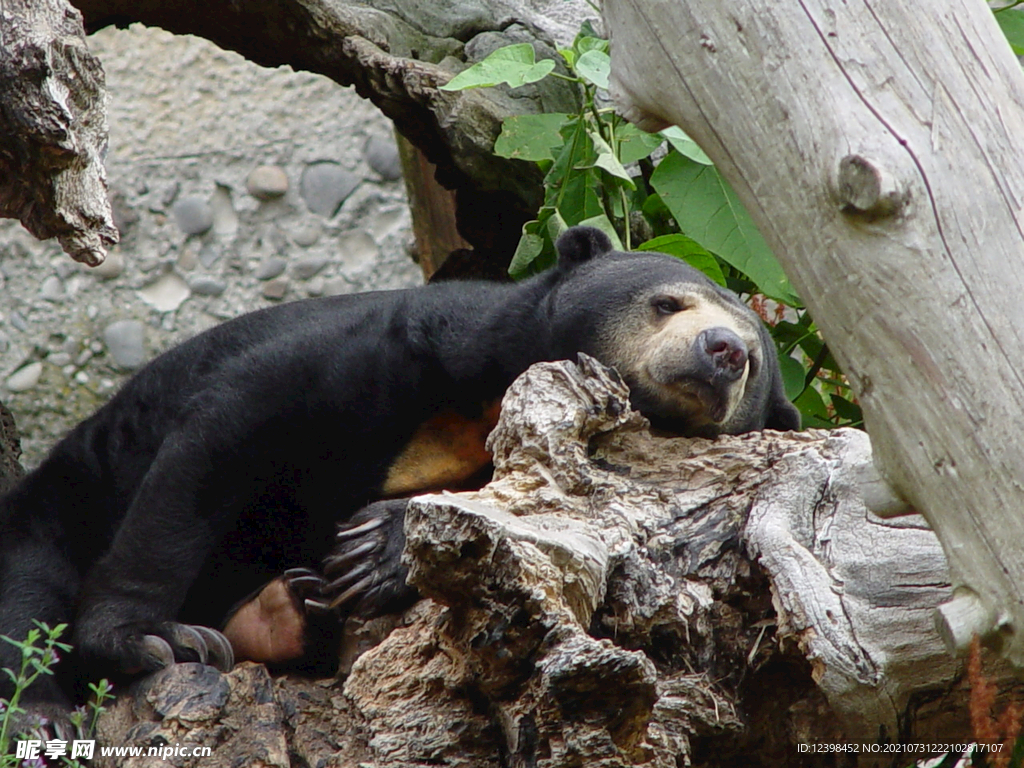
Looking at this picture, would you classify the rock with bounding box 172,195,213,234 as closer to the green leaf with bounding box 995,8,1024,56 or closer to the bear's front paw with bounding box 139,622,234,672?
the bear's front paw with bounding box 139,622,234,672

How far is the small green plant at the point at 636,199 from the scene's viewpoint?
4.50 meters

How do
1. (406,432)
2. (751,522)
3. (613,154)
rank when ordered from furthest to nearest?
(613,154)
(406,432)
(751,522)

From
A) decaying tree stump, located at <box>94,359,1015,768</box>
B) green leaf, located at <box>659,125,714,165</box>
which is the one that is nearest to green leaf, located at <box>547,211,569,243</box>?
green leaf, located at <box>659,125,714,165</box>

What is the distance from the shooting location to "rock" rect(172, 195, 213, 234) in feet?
31.2

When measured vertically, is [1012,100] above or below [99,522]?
above

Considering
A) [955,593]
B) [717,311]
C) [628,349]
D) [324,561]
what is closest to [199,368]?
[324,561]

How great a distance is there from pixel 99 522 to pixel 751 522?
2480 millimetres

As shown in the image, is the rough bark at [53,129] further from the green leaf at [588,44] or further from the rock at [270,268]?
the rock at [270,268]

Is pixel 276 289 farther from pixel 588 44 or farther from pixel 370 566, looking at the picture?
pixel 370 566

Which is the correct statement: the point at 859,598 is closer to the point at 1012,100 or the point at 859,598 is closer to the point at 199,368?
the point at 1012,100

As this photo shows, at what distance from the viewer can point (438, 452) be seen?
13.5 ft

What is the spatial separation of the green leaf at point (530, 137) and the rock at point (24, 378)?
17.3 feet

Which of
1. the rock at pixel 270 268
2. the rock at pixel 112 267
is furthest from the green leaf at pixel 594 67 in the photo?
the rock at pixel 112 267

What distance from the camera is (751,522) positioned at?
2.97 metres
